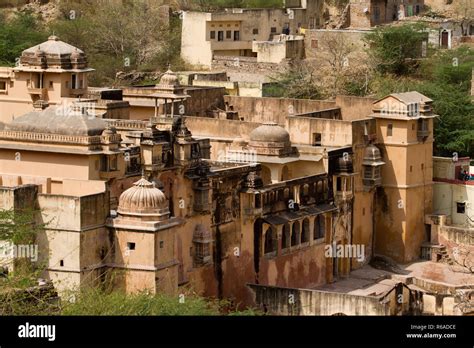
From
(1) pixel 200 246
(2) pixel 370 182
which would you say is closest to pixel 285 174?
(2) pixel 370 182

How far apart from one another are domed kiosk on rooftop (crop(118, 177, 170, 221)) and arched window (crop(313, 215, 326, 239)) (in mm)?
10964

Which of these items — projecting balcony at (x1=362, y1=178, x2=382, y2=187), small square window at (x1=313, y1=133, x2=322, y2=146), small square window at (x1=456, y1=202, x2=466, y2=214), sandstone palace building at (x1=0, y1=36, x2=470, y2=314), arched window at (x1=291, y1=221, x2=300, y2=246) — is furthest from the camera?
small square window at (x1=456, y1=202, x2=466, y2=214)

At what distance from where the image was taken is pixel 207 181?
49406 mm

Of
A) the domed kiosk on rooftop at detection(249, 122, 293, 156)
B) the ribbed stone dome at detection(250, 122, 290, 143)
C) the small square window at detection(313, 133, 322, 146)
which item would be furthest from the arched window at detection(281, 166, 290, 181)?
the small square window at detection(313, 133, 322, 146)

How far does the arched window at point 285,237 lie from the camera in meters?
53.1

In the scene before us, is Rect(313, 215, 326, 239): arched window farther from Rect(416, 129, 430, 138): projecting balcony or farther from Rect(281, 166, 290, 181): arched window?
Rect(416, 129, 430, 138): projecting balcony

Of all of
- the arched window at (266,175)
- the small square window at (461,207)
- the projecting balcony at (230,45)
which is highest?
the projecting balcony at (230,45)

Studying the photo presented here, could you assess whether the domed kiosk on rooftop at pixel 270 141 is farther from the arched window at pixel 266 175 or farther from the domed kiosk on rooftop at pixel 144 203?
the domed kiosk on rooftop at pixel 144 203

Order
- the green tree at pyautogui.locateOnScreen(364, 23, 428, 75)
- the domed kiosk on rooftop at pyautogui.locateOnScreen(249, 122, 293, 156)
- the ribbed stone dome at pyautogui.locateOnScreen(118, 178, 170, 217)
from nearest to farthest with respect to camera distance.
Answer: the ribbed stone dome at pyautogui.locateOnScreen(118, 178, 170, 217) < the domed kiosk on rooftop at pyautogui.locateOnScreen(249, 122, 293, 156) < the green tree at pyautogui.locateOnScreen(364, 23, 428, 75)

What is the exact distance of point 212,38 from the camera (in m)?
80.2

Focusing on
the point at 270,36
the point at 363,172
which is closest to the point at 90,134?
the point at 363,172

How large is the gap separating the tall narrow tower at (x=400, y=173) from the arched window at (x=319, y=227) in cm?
375

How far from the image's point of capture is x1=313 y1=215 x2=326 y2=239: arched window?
55.0 metres

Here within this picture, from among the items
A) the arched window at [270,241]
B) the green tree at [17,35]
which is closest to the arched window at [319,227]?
the arched window at [270,241]
